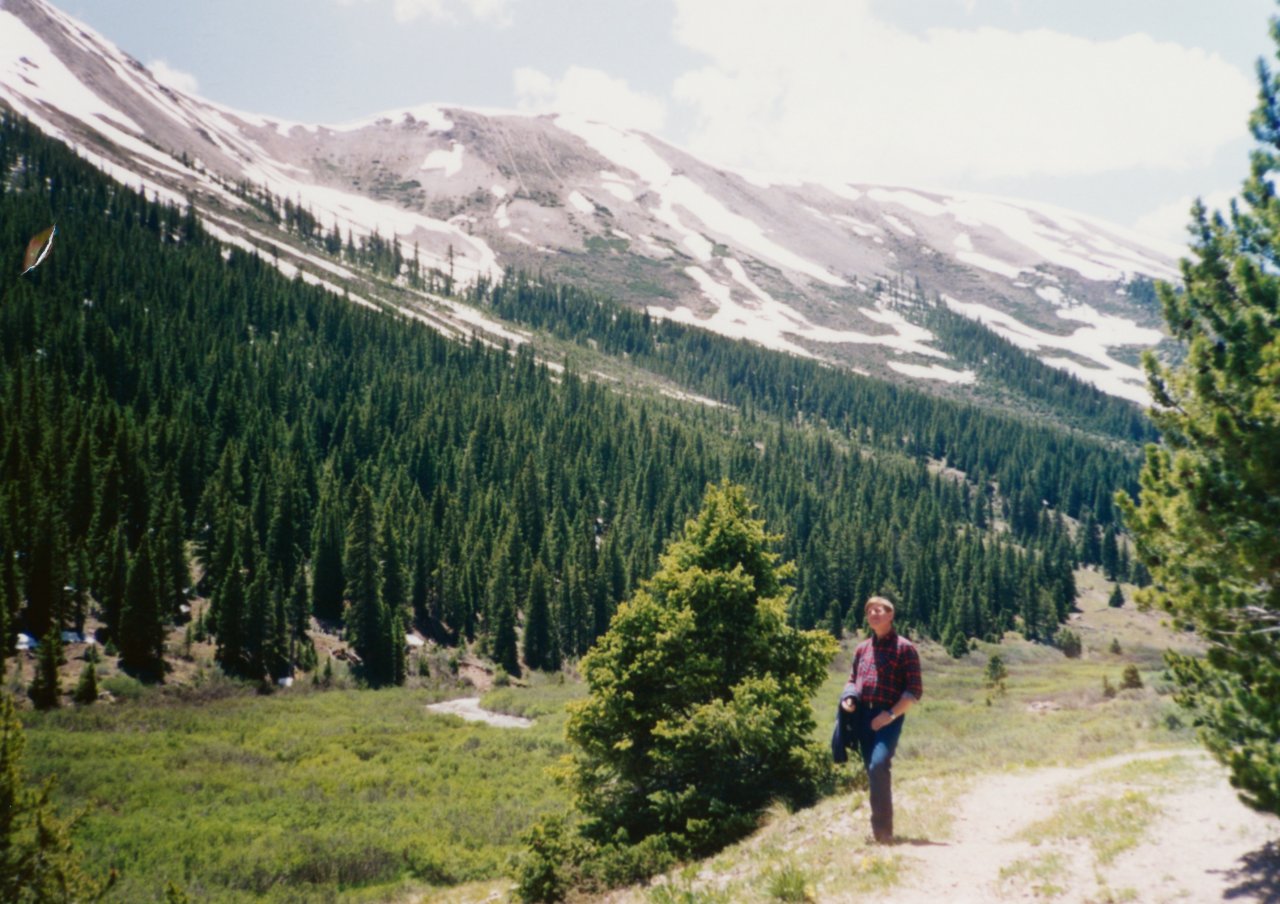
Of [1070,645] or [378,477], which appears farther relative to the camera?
[378,477]

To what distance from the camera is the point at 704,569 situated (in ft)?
52.2

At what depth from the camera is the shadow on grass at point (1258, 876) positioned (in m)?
6.58

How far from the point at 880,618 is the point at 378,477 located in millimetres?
82285

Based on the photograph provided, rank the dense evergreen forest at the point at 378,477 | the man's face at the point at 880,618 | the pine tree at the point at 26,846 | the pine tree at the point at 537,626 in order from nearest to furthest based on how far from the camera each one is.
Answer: the man's face at the point at 880,618, the pine tree at the point at 26,846, the dense evergreen forest at the point at 378,477, the pine tree at the point at 537,626

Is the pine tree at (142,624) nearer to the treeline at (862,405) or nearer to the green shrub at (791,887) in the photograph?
the green shrub at (791,887)

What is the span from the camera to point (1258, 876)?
6.86 metres

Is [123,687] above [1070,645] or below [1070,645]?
below

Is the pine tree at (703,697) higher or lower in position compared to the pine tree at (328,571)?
higher

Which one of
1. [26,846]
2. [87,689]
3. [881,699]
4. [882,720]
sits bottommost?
[87,689]

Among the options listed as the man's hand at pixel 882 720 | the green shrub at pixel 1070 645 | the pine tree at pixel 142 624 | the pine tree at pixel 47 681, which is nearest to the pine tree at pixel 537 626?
the pine tree at pixel 142 624

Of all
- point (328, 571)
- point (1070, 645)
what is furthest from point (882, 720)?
point (1070, 645)

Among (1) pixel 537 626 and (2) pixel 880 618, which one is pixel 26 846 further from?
(1) pixel 537 626

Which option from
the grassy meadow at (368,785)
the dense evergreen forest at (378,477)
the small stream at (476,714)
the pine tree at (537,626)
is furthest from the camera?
the pine tree at (537,626)

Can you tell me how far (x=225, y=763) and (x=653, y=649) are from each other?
24.5 meters
